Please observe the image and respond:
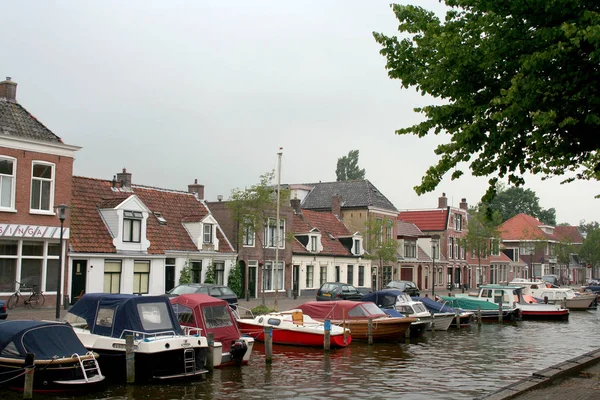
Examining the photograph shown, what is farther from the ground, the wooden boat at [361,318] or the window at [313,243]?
the window at [313,243]

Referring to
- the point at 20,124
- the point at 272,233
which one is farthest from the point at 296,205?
the point at 20,124

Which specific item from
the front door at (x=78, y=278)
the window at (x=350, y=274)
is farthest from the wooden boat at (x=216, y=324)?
the window at (x=350, y=274)

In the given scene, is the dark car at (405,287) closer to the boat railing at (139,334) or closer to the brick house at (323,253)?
the brick house at (323,253)

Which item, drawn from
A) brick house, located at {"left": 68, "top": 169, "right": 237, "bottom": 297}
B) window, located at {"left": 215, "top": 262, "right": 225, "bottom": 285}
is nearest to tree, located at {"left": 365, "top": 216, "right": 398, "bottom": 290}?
brick house, located at {"left": 68, "top": 169, "right": 237, "bottom": 297}

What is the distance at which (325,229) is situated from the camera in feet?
195

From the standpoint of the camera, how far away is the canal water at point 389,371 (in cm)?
1702

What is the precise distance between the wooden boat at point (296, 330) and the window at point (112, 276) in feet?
41.6

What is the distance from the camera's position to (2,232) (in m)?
30.6

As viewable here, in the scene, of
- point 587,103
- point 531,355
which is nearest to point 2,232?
point 531,355

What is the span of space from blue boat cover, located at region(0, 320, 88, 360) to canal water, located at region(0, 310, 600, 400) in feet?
3.49

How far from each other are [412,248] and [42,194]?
4527cm

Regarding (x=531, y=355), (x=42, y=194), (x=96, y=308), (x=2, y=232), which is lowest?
(x=531, y=355)

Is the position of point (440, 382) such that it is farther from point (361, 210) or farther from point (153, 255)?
point (361, 210)

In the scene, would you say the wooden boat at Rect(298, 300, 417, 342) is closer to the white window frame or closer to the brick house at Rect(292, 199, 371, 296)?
the white window frame
